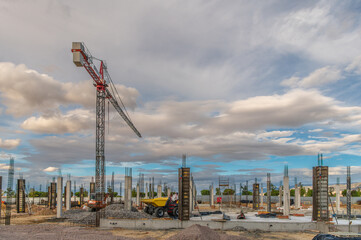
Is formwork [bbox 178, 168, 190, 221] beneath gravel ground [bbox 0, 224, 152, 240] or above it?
above

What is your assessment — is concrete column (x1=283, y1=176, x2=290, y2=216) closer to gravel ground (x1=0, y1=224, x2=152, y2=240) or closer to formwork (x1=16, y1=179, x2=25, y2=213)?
gravel ground (x1=0, y1=224, x2=152, y2=240)

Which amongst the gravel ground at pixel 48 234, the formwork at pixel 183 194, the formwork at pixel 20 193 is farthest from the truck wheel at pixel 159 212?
the formwork at pixel 20 193

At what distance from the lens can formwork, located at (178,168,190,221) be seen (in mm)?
21062

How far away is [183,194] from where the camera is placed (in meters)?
21.3

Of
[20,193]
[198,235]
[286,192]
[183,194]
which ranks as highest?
[183,194]

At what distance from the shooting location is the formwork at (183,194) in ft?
69.1

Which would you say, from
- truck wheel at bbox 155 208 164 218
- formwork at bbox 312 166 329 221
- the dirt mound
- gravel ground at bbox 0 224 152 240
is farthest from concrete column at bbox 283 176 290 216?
gravel ground at bbox 0 224 152 240

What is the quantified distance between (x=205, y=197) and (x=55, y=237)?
53.7 meters

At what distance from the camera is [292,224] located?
19953 mm

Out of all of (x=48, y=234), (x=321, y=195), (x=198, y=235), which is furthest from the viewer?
(x=321, y=195)

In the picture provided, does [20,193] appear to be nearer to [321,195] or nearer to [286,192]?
[286,192]

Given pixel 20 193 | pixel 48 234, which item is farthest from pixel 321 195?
pixel 20 193

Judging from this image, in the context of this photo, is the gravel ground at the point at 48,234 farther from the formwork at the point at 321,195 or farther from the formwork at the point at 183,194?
the formwork at the point at 321,195

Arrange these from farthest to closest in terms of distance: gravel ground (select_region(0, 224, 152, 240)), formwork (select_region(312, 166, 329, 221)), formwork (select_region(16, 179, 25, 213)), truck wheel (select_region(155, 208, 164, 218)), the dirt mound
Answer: formwork (select_region(16, 179, 25, 213)), truck wheel (select_region(155, 208, 164, 218)), formwork (select_region(312, 166, 329, 221)), gravel ground (select_region(0, 224, 152, 240)), the dirt mound
